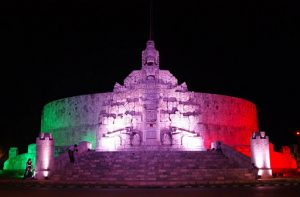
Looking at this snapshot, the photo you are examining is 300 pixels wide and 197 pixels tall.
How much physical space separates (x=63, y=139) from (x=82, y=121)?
11.9ft

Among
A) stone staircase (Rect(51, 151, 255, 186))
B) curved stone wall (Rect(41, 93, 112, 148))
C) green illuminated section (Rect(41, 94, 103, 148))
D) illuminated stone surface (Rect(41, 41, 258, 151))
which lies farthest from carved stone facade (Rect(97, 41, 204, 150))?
stone staircase (Rect(51, 151, 255, 186))

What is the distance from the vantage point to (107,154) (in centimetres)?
2827

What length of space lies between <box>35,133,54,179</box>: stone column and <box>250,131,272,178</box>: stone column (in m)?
13.9

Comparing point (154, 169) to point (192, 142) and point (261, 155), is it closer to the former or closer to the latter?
point (261, 155)

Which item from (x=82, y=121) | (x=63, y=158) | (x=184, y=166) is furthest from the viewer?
(x=82, y=121)

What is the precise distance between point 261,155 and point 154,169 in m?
8.00

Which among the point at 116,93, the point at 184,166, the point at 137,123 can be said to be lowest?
the point at 184,166

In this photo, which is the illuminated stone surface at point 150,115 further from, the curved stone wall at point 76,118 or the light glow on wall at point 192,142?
the curved stone wall at point 76,118

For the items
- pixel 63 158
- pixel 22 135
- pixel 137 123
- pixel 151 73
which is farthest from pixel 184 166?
pixel 22 135

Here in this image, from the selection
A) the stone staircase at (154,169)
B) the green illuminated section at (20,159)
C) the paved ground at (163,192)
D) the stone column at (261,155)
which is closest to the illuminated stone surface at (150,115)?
the green illuminated section at (20,159)

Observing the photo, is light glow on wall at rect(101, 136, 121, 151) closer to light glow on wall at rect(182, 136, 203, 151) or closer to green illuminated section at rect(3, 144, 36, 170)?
light glow on wall at rect(182, 136, 203, 151)

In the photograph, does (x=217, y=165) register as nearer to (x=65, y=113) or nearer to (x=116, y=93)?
(x=116, y=93)

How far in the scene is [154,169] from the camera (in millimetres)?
23750

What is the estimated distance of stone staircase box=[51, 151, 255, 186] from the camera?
22.5m
